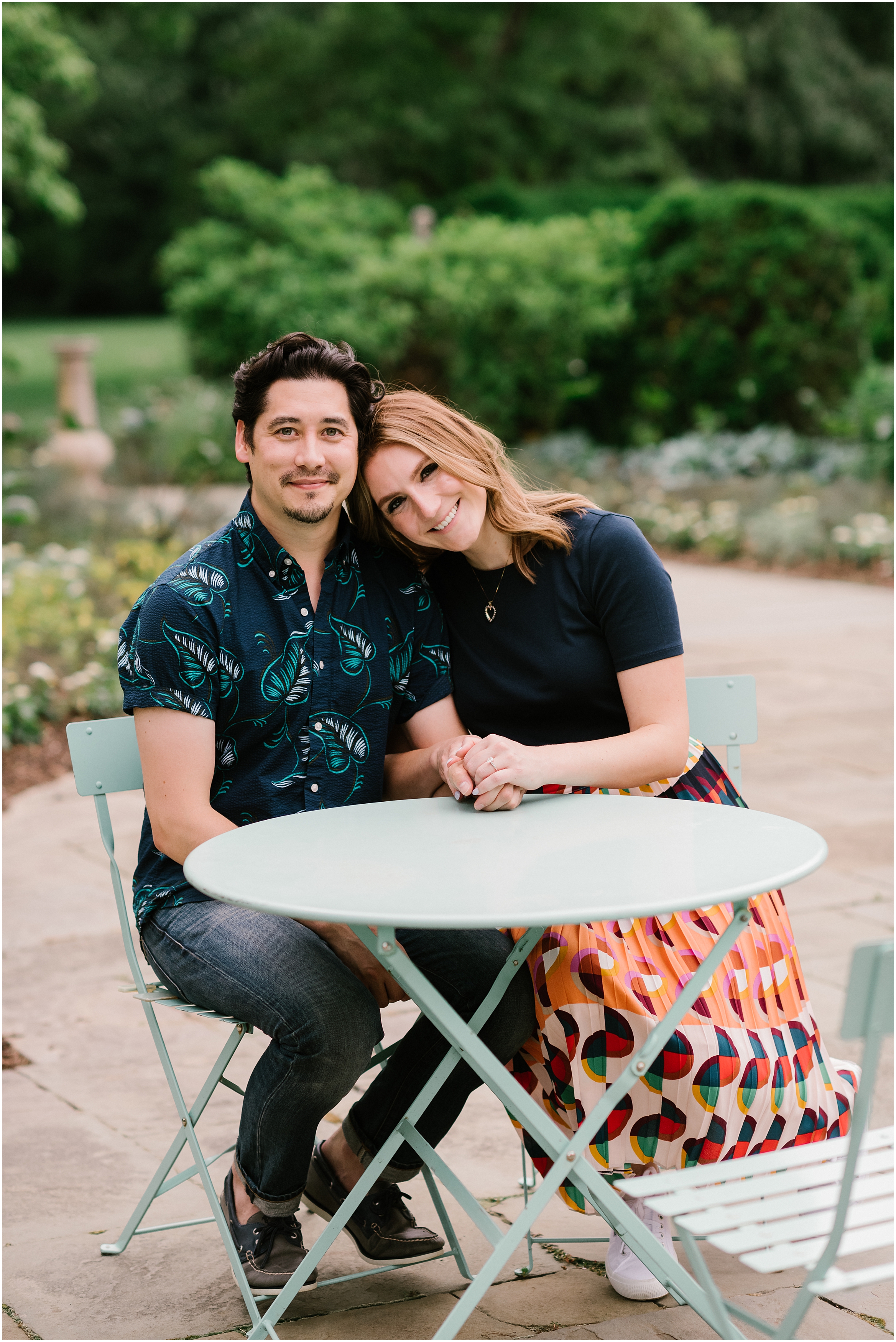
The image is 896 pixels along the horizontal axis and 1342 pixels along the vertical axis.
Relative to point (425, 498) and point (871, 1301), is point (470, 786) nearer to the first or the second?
point (425, 498)

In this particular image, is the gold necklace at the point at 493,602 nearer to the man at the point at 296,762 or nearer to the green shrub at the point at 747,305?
the man at the point at 296,762

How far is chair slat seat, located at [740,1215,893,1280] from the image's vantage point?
1.73m

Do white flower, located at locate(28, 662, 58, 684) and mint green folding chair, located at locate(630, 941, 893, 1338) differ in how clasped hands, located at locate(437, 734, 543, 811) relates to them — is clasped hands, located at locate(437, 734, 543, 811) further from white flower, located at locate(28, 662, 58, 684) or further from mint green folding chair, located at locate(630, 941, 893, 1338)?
white flower, located at locate(28, 662, 58, 684)

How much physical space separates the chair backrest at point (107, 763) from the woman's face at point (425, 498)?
63 cm

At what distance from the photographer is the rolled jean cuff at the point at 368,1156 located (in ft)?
8.43

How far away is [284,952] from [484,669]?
2.36ft

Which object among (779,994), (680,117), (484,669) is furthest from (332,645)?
(680,117)

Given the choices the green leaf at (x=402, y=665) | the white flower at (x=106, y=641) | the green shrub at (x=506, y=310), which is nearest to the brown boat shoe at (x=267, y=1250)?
the green leaf at (x=402, y=665)

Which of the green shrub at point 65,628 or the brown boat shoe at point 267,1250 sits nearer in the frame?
the brown boat shoe at point 267,1250

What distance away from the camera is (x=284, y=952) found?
2.32m

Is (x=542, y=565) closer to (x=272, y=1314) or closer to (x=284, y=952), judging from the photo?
(x=284, y=952)

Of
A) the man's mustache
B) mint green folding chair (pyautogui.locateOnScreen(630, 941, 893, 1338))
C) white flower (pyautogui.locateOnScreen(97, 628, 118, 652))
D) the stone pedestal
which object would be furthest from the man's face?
the stone pedestal

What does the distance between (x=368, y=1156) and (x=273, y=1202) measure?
8.7 inches

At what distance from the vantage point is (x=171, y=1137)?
310 centimetres
